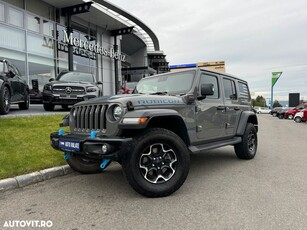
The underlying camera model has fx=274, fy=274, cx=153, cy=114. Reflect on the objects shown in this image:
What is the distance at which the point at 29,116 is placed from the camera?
27.5 feet

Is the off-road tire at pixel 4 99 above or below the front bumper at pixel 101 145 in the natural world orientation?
above

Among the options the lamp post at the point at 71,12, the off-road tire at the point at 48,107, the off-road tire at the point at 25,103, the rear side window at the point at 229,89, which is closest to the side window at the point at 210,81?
the rear side window at the point at 229,89

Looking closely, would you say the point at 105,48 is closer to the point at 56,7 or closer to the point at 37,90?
the point at 56,7

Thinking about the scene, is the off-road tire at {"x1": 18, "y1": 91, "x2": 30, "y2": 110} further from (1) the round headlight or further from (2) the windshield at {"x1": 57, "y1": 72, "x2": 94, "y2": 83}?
(1) the round headlight

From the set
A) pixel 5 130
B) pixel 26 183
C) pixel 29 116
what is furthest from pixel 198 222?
pixel 29 116

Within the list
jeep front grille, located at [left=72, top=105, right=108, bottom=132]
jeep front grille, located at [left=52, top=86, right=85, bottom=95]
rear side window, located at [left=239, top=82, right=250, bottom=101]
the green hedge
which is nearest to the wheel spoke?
jeep front grille, located at [left=72, top=105, right=108, bottom=132]

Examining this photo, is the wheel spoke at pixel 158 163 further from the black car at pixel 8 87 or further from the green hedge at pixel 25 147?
the black car at pixel 8 87

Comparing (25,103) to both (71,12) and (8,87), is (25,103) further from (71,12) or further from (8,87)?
(71,12)

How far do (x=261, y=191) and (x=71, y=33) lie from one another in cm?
1926

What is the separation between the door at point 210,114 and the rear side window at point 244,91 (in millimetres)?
1185

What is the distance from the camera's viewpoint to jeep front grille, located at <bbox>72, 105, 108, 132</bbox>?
12.5 ft

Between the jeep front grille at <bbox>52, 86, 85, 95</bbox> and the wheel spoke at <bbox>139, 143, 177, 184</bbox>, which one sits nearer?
the wheel spoke at <bbox>139, 143, 177, 184</bbox>

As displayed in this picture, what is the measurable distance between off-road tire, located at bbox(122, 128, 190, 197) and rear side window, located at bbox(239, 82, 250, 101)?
10.6ft

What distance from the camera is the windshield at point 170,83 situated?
4.84 metres
